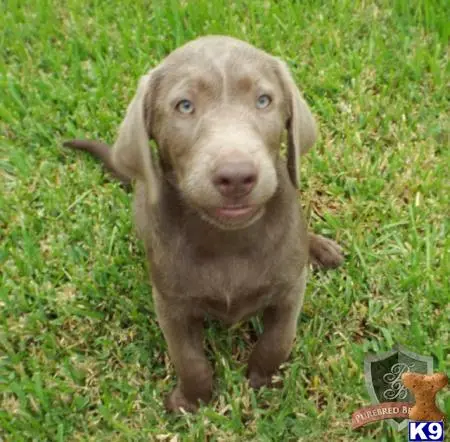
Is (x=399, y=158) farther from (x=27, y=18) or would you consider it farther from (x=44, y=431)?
(x=27, y=18)

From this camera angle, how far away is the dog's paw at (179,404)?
329 centimetres

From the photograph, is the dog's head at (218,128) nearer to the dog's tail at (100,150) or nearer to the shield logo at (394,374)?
the shield logo at (394,374)

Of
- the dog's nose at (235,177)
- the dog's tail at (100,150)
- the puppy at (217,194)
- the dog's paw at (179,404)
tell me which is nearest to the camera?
the dog's nose at (235,177)

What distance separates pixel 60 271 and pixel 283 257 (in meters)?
1.41

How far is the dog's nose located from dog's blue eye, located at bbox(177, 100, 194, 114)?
37 centimetres

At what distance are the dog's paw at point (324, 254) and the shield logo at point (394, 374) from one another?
2.15 feet

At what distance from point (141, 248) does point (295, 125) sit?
51.9 inches

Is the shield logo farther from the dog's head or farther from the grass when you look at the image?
the dog's head

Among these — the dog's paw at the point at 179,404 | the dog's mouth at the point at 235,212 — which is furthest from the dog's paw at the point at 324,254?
the dog's mouth at the point at 235,212

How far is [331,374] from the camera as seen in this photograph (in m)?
3.34

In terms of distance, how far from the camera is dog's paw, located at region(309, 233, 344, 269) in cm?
366

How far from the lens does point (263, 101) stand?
107 inches

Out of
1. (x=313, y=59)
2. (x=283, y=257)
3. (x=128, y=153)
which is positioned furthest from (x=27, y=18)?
(x=283, y=257)

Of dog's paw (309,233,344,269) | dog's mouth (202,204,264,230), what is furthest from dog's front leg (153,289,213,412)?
dog's paw (309,233,344,269)
